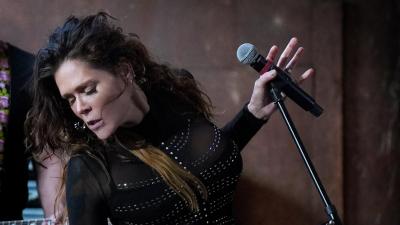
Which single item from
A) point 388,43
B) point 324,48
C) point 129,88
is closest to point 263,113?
point 129,88

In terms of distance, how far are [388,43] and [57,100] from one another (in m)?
1.10

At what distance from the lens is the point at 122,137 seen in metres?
0.96

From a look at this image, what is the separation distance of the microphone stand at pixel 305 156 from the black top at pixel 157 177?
0.81 feet

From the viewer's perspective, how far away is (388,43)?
1.51 meters

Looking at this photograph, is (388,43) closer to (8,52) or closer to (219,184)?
(219,184)

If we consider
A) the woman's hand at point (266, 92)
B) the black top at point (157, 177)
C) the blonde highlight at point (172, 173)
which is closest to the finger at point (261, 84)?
the woman's hand at point (266, 92)

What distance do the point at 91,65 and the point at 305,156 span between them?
44 centimetres

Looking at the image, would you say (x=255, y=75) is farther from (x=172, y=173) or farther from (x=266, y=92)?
(x=172, y=173)

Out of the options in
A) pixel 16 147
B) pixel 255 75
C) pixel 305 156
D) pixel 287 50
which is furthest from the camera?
pixel 255 75

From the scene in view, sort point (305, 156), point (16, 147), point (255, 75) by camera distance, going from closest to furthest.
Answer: point (305, 156) → point (16, 147) → point (255, 75)

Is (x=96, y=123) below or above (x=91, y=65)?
below

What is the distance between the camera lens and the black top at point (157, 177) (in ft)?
2.92

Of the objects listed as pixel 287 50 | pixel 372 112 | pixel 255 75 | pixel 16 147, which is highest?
pixel 287 50

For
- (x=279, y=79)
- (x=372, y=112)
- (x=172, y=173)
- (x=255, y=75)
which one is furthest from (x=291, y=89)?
(x=372, y=112)
